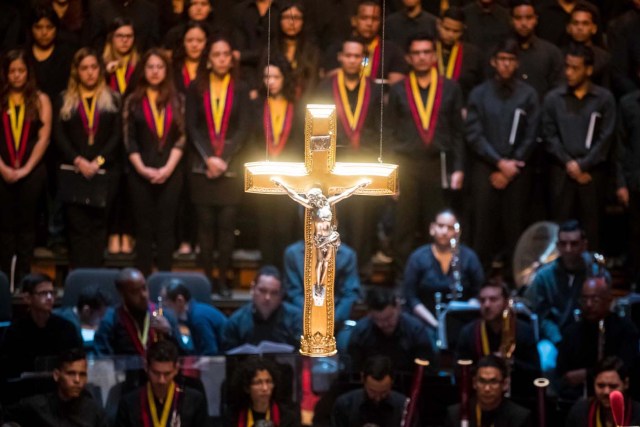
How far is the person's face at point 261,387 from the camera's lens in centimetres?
926

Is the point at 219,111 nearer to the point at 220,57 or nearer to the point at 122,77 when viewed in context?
the point at 220,57

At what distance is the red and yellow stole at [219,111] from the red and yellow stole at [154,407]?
267cm

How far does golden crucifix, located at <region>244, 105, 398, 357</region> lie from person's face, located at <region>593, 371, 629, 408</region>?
12.0 ft

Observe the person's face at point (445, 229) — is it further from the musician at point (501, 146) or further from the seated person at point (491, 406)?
the seated person at point (491, 406)

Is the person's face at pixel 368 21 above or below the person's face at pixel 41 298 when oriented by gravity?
above

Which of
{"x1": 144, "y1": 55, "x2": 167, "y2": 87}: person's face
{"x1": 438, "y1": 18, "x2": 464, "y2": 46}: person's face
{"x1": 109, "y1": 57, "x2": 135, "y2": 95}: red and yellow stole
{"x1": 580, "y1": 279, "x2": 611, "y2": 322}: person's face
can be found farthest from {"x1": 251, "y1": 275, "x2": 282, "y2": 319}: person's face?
{"x1": 438, "y1": 18, "x2": 464, "y2": 46}: person's face

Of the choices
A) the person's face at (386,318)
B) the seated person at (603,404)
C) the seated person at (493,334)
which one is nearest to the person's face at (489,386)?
the seated person at (603,404)

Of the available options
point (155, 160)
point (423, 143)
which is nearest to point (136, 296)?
point (155, 160)

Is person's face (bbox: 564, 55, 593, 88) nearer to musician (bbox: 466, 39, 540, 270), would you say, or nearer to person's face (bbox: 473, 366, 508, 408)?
musician (bbox: 466, 39, 540, 270)

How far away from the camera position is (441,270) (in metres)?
11.0

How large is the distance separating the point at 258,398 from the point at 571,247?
2768 millimetres

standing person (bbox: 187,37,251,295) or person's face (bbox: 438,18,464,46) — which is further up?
person's face (bbox: 438,18,464,46)

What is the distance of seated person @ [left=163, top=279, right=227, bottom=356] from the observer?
10398 mm

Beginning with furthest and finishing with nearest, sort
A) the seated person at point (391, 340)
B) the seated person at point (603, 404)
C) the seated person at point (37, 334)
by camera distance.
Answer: the seated person at point (391, 340) < the seated person at point (37, 334) < the seated person at point (603, 404)
